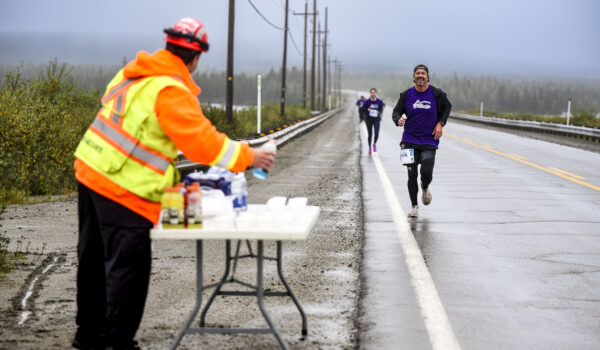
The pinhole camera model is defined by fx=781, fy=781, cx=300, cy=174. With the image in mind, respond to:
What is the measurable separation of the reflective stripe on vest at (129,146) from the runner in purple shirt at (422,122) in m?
6.91

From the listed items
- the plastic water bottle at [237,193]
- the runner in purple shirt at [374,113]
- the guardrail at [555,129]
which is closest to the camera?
the plastic water bottle at [237,193]

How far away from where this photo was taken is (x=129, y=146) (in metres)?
4.38

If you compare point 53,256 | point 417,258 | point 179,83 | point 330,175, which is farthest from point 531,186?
point 179,83

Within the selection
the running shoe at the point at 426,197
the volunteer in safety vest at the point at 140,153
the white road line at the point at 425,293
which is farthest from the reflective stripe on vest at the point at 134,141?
the running shoe at the point at 426,197

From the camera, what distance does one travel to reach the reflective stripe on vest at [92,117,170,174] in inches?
172

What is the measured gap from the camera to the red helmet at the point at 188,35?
174 inches

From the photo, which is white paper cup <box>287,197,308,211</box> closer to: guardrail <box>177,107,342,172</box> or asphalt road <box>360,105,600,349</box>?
asphalt road <box>360,105,600,349</box>

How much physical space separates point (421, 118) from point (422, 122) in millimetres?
63

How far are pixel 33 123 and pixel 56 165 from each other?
3.06 feet

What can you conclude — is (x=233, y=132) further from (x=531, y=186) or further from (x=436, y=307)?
(x=436, y=307)

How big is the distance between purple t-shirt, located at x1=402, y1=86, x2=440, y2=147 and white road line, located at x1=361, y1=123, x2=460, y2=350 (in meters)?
1.13

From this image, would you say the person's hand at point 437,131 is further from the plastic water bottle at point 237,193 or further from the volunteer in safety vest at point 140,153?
the volunteer in safety vest at point 140,153

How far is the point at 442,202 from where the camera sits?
1277 centimetres

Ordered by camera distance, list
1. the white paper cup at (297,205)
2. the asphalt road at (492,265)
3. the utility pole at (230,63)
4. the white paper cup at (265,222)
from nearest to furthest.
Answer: the white paper cup at (265,222) → the white paper cup at (297,205) → the asphalt road at (492,265) → the utility pole at (230,63)
